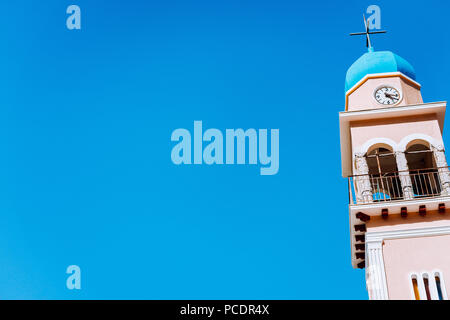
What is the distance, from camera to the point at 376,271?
20266 millimetres

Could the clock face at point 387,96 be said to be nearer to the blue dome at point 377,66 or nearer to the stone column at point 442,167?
the blue dome at point 377,66

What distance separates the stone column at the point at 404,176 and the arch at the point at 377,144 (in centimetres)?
54

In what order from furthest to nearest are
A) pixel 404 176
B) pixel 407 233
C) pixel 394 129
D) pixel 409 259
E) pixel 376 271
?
pixel 394 129
pixel 404 176
pixel 407 233
pixel 409 259
pixel 376 271

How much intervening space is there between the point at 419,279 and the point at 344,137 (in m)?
7.55

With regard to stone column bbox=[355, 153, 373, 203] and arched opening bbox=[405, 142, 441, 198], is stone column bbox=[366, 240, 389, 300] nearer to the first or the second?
stone column bbox=[355, 153, 373, 203]

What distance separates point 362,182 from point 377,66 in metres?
6.50

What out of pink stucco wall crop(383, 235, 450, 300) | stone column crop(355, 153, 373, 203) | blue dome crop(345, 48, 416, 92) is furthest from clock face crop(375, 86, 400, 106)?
pink stucco wall crop(383, 235, 450, 300)

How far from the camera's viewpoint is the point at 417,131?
2392cm

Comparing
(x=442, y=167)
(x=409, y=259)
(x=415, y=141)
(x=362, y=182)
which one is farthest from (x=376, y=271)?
(x=415, y=141)

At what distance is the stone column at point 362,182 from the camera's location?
2209 centimetres

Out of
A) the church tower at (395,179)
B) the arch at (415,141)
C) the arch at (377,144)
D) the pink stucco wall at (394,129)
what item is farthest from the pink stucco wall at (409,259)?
the pink stucco wall at (394,129)

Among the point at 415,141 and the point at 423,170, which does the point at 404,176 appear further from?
the point at 415,141
